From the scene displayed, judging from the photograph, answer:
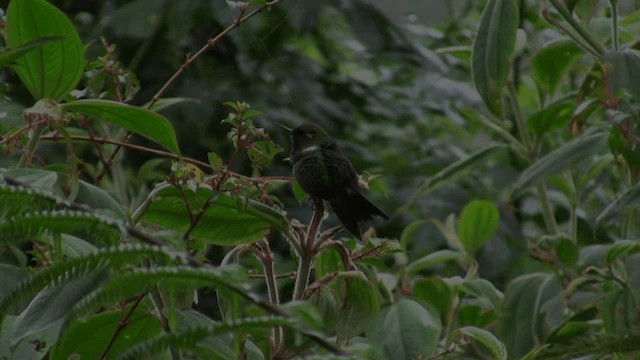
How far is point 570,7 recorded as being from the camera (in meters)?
1.90

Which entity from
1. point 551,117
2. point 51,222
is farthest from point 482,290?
point 51,222

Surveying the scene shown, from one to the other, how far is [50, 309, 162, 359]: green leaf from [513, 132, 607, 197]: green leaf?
2.92ft

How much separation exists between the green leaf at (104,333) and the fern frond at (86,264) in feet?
0.87

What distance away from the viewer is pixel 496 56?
185 centimetres

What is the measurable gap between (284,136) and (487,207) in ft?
5.18

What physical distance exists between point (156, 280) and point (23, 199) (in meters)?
0.16

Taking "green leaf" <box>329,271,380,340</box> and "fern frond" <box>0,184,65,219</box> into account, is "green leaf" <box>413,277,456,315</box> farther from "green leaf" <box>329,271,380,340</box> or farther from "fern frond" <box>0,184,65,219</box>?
"fern frond" <box>0,184,65,219</box>

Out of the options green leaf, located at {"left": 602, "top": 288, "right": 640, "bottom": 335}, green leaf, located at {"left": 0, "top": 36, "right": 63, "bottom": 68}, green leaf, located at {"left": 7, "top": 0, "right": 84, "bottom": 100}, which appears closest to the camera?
green leaf, located at {"left": 0, "top": 36, "right": 63, "bottom": 68}

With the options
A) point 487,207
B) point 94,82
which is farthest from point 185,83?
point 94,82

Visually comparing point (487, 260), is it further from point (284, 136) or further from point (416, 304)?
point (416, 304)

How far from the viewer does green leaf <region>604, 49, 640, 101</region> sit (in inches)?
69.8

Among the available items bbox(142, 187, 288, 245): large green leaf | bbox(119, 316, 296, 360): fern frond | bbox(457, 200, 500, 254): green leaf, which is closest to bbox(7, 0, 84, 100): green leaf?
bbox(142, 187, 288, 245): large green leaf

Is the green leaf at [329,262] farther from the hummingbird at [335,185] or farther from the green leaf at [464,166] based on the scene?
the green leaf at [464,166]

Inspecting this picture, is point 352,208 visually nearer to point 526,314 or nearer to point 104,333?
point 104,333
